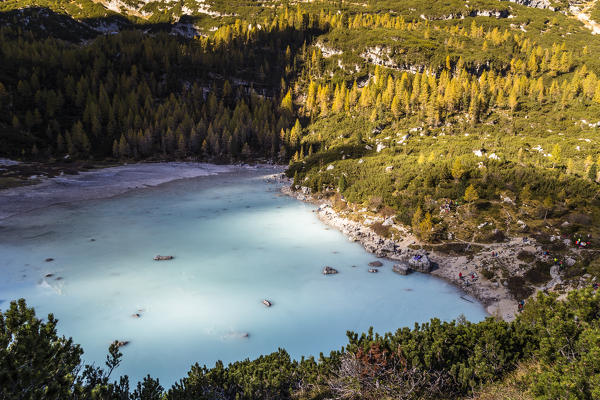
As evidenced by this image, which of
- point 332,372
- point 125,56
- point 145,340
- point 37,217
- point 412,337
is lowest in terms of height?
point 37,217

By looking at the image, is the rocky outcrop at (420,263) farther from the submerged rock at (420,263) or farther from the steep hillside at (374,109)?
the steep hillside at (374,109)

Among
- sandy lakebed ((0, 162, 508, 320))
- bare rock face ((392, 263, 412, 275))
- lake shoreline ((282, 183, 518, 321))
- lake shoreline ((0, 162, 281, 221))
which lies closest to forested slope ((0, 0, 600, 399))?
lake shoreline ((282, 183, 518, 321))

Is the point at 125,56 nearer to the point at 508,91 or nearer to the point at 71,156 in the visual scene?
the point at 71,156

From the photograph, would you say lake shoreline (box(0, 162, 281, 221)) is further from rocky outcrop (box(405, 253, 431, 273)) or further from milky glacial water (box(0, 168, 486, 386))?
rocky outcrop (box(405, 253, 431, 273))

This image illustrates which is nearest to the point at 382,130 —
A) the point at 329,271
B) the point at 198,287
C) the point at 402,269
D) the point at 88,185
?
the point at 402,269

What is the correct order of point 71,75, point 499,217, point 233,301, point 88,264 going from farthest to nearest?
point 71,75, point 499,217, point 88,264, point 233,301

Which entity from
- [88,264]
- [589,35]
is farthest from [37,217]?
[589,35]

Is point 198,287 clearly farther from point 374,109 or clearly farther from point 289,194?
point 374,109
